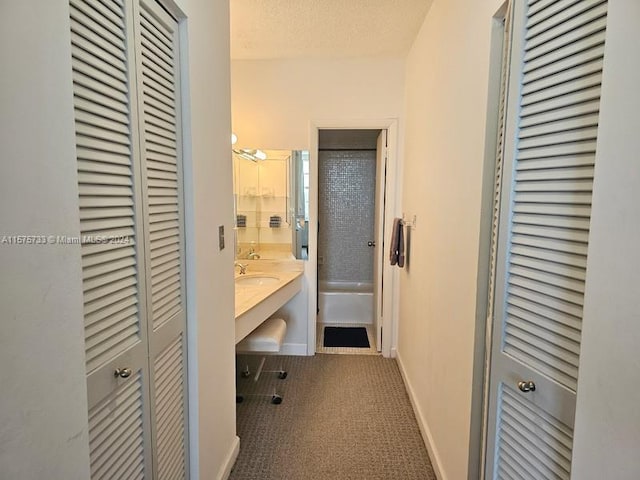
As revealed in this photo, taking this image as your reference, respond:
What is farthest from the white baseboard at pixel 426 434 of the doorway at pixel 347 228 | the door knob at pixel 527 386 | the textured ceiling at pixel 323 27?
the textured ceiling at pixel 323 27

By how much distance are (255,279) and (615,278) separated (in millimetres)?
2499

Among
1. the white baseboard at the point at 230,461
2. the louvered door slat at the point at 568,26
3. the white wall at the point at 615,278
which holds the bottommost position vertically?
the white baseboard at the point at 230,461

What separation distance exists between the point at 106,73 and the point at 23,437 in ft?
2.58

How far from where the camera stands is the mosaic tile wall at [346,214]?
15.8ft

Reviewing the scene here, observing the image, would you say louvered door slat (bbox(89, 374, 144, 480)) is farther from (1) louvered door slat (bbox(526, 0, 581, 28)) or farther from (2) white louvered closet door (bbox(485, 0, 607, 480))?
(1) louvered door slat (bbox(526, 0, 581, 28))

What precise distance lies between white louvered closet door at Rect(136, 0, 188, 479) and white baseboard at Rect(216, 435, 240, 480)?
41 cm

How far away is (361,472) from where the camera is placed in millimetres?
1905

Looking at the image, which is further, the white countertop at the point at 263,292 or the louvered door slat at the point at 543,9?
the white countertop at the point at 263,292

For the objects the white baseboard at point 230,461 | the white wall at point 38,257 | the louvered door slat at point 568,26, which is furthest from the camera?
the white baseboard at point 230,461

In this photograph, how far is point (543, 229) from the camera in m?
0.95

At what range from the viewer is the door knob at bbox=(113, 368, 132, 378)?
3.08ft

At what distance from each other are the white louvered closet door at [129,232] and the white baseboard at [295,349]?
200 cm

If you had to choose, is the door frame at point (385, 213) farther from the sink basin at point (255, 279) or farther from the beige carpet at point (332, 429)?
the sink basin at point (255, 279)

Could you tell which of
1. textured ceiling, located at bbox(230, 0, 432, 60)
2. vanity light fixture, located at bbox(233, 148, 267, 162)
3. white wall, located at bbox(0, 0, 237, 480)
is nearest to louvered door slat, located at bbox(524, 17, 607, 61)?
white wall, located at bbox(0, 0, 237, 480)
